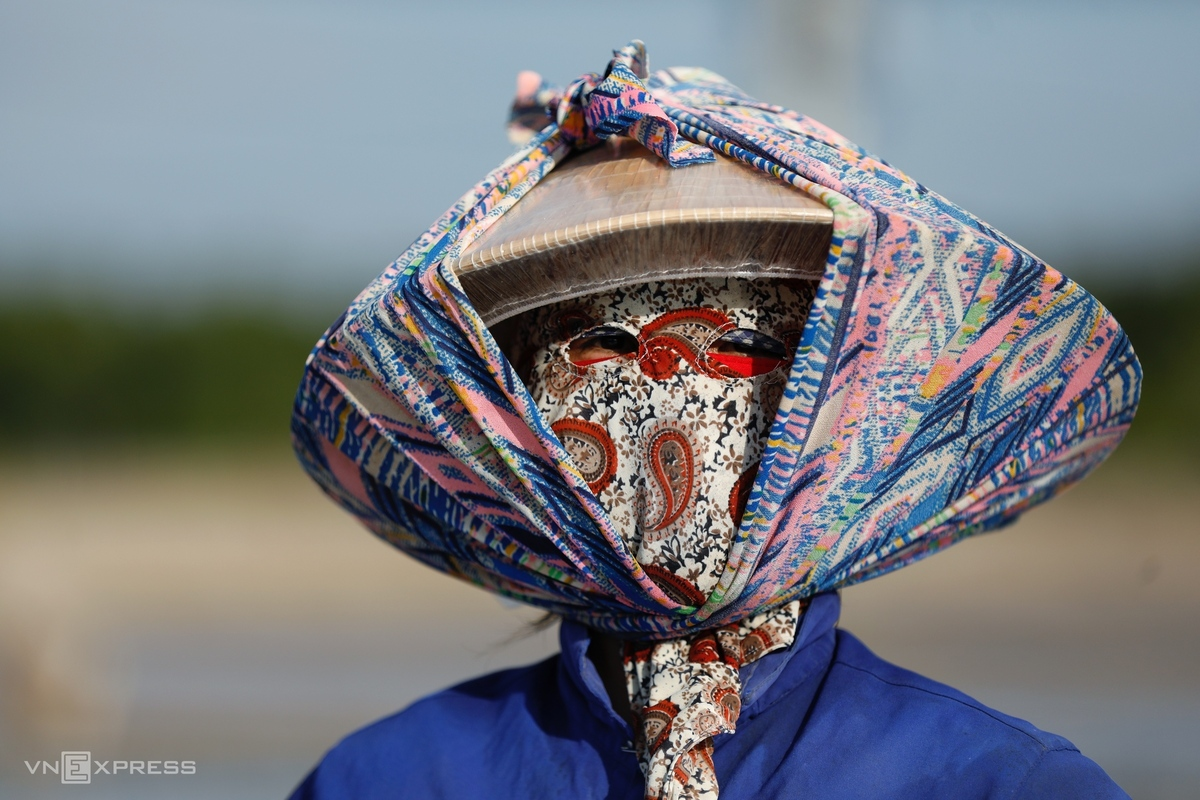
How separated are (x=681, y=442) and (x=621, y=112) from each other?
508mm

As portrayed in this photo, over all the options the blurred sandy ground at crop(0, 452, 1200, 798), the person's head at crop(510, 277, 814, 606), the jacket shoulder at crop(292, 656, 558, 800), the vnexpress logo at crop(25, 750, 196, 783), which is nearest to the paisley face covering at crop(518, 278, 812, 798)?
the person's head at crop(510, 277, 814, 606)

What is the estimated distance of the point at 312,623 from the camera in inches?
476

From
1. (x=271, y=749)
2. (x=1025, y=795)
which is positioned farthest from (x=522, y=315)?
(x=271, y=749)

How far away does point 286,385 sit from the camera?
1966 cm

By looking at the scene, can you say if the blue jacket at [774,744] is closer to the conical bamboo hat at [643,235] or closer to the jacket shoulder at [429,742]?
the jacket shoulder at [429,742]

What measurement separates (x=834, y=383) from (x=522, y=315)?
0.61m

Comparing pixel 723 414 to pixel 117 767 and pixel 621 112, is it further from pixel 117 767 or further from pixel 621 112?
pixel 117 767

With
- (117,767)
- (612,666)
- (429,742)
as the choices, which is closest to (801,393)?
(612,666)

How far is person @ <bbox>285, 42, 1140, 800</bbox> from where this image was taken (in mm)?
1643

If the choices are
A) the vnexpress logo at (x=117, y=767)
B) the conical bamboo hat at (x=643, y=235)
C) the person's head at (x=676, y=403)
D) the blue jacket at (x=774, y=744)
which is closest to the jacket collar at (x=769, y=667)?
the blue jacket at (x=774, y=744)

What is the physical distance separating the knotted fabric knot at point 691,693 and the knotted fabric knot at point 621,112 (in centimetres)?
71

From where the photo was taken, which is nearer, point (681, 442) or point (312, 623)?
point (681, 442)

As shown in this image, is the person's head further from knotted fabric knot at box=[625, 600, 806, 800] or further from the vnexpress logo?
the vnexpress logo

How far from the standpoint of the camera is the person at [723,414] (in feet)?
5.39
